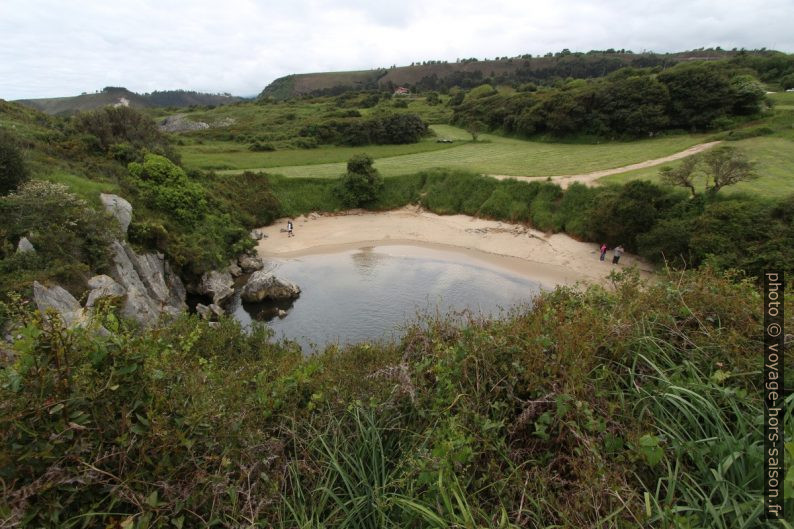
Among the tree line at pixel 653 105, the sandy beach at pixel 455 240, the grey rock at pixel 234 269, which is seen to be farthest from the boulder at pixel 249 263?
the tree line at pixel 653 105

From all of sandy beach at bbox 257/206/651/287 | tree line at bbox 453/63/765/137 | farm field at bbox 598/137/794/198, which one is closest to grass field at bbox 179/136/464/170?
sandy beach at bbox 257/206/651/287

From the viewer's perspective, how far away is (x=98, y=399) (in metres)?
3.04

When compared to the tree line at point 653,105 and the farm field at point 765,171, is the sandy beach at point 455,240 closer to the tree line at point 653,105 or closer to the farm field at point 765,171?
the farm field at point 765,171

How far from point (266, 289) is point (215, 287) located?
311 centimetres

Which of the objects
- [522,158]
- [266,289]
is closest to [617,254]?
[522,158]

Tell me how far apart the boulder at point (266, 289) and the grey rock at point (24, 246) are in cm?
1014

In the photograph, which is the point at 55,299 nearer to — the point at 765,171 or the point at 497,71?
the point at 765,171

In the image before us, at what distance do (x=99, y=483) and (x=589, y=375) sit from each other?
15.2ft

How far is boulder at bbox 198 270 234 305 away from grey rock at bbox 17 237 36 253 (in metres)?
9.20

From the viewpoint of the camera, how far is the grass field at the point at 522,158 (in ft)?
119

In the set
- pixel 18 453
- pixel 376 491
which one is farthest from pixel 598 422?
pixel 18 453

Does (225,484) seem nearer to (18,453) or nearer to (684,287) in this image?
(18,453)

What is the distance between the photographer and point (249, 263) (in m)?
27.1

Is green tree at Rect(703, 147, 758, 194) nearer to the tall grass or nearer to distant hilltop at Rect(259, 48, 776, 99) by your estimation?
the tall grass
